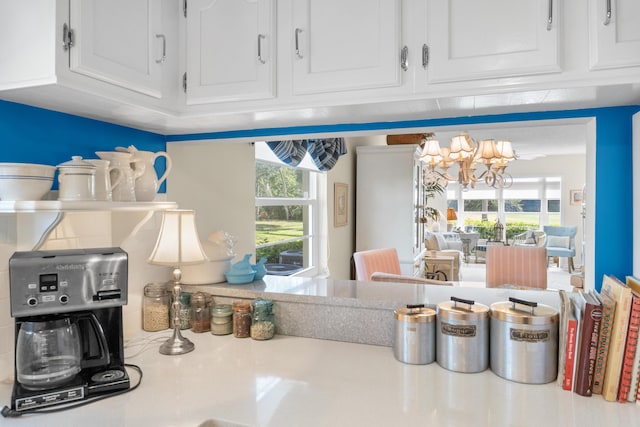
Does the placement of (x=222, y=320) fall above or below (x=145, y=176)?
below

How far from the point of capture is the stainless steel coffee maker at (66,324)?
3.79 ft

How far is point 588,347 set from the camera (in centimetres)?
120

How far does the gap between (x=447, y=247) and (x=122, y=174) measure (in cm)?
833

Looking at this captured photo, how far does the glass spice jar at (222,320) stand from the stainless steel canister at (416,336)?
0.71 meters

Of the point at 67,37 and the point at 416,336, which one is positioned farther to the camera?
the point at 416,336

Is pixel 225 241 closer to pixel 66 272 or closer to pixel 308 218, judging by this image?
pixel 66 272

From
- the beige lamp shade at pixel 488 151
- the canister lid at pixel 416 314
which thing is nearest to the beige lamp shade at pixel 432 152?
the beige lamp shade at pixel 488 151

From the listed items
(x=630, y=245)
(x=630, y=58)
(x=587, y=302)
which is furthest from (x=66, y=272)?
(x=630, y=245)

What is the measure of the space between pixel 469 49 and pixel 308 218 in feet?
10.5

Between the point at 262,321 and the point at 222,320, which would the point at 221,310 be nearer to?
the point at 222,320

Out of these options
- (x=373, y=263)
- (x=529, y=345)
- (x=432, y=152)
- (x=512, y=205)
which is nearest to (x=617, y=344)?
(x=529, y=345)

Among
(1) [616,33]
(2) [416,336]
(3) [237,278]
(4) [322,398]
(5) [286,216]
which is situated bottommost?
(4) [322,398]

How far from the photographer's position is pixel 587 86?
1174mm

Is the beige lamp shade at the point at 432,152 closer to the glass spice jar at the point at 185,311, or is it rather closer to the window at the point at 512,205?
the glass spice jar at the point at 185,311
